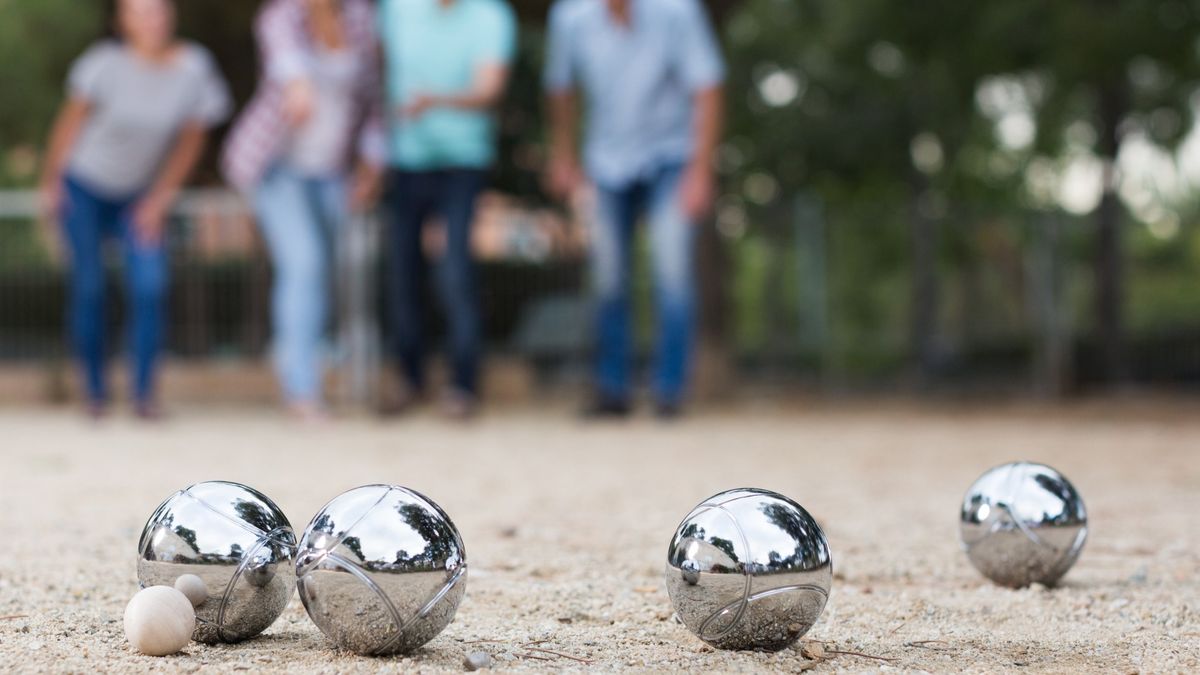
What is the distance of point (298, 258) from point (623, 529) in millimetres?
3451

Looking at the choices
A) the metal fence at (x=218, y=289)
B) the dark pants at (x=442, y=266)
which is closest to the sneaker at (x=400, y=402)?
the dark pants at (x=442, y=266)

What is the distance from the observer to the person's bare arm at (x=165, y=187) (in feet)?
21.6

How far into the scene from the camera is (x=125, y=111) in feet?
21.6

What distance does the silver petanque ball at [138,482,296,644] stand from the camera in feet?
6.59

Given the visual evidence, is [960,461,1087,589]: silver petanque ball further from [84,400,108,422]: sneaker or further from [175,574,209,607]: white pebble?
[84,400,108,422]: sneaker

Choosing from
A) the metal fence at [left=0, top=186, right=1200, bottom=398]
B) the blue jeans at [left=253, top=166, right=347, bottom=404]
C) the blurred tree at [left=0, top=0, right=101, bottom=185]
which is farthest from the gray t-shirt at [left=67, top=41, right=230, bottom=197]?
the blurred tree at [left=0, top=0, right=101, bottom=185]

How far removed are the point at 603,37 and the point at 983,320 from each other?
570 centimetres

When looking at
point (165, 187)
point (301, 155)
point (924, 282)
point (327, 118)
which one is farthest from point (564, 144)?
point (924, 282)

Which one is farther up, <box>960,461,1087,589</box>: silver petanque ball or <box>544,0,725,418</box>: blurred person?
<box>544,0,725,418</box>: blurred person

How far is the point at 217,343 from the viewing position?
9930mm

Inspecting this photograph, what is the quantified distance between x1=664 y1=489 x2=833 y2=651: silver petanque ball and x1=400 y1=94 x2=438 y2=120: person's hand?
480cm

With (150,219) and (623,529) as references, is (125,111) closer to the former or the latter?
(150,219)

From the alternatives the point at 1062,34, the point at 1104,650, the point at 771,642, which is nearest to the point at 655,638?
the point at 771,642

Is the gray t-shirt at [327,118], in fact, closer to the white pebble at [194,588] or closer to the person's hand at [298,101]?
the person's hand at [298,101]
